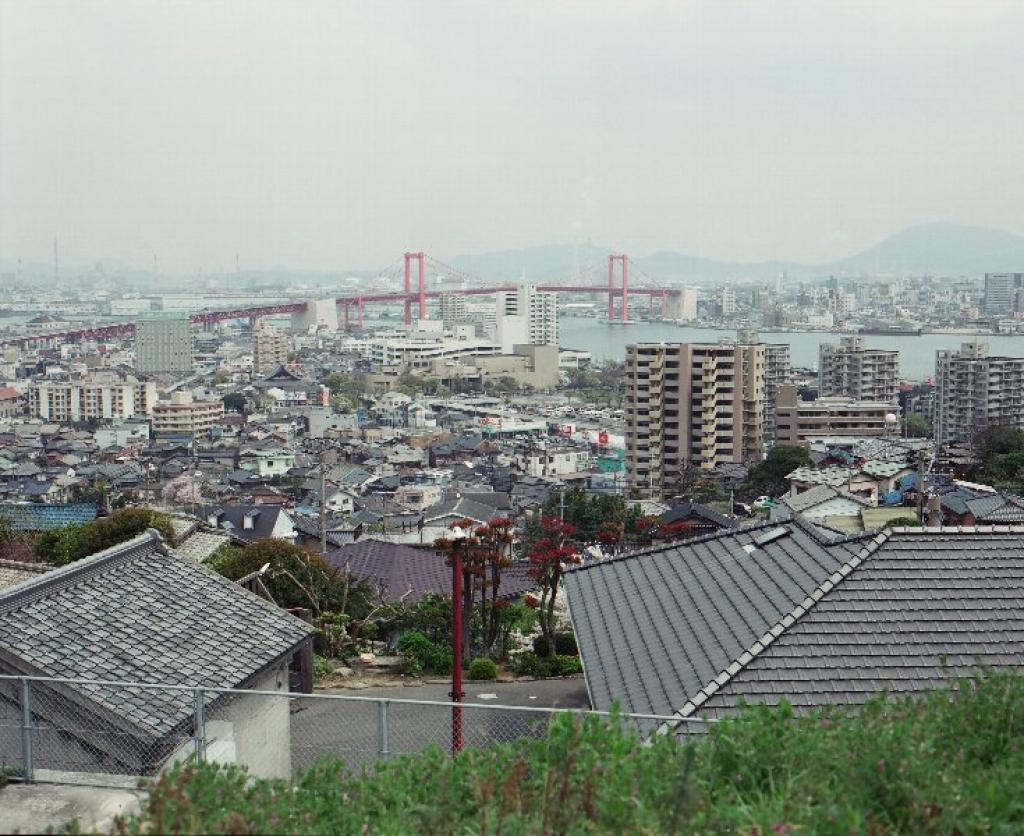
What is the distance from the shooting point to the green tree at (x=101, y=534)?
5277mm

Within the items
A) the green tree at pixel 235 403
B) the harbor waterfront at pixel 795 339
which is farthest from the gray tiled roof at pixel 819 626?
the harbor waterfront at pixel 795 339

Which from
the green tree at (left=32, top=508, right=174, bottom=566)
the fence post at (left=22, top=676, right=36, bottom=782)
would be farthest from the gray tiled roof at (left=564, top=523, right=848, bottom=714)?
the green tree at (left=32, top=508, right=174, bottom=566)

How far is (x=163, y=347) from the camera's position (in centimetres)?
4069

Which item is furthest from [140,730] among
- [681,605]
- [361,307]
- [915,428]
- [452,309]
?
[452,309]

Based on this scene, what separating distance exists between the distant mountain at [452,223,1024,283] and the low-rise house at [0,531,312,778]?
100m

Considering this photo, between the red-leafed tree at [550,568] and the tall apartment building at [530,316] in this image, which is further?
the tall apartment building at [530,316]

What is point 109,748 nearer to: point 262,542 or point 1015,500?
point 262,542

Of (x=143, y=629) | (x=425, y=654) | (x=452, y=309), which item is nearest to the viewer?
(x=143, y=629)

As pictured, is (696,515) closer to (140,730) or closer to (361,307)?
(140,730)

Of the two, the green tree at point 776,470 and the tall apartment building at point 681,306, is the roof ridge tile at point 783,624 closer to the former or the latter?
the green tree at point 776,470

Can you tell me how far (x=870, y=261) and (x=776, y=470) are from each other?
118826mm

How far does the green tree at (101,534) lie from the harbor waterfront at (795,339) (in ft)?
114

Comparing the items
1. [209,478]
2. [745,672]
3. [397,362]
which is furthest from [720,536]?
[397,362]

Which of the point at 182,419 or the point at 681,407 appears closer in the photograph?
the point at 681,407
